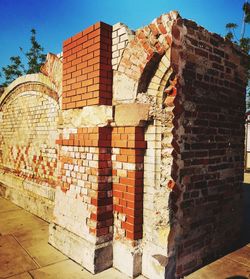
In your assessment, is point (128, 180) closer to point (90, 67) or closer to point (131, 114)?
point (131, 114)

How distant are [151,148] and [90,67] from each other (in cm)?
131

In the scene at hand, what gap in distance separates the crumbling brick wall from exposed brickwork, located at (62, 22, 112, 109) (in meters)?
0.01

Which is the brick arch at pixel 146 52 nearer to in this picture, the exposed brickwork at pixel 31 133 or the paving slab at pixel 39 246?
the exposed brickwork at pixel 31 133

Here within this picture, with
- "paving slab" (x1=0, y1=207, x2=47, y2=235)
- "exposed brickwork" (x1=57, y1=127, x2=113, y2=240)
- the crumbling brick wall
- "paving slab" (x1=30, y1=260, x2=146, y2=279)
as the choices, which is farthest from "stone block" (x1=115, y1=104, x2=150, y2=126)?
"paving slab" (x1=0, y1=207, x2=47, y2=235)

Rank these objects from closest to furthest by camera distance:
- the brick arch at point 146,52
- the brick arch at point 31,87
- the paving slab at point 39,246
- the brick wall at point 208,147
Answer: the brick arch at point 146,52
the brick wall at point 208,147
the paving slab at point 39,246
the brick arch at point 31,87

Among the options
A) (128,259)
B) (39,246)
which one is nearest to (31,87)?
(39,246)

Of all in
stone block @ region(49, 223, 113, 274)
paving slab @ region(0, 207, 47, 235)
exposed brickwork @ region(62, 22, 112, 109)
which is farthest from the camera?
paving slab @ region(0, 207, 47, 235)

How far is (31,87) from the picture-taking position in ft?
18.5

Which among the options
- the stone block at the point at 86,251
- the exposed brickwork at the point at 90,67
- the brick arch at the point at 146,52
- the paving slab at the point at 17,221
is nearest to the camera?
the brick arch at the point at 146,52

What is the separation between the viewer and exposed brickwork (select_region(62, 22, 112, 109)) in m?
3.02

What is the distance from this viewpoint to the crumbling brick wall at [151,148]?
2.64 m

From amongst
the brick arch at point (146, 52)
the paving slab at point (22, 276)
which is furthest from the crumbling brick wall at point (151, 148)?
the paving slab at point (22, 276)

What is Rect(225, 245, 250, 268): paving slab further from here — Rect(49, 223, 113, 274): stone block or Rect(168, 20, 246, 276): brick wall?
Rect(49, 223, 113, 274): stone block

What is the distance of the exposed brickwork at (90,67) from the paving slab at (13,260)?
209 centimetres
